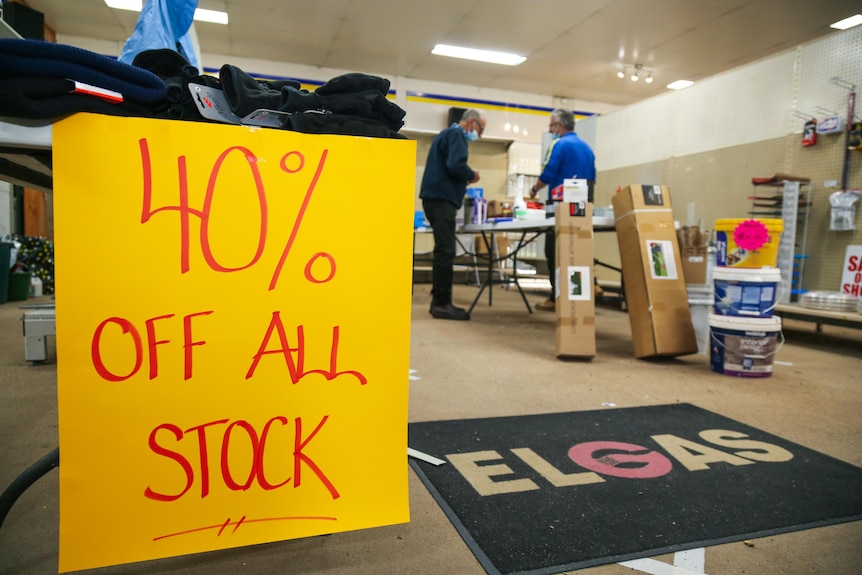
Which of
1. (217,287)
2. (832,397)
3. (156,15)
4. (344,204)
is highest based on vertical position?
(156,15)

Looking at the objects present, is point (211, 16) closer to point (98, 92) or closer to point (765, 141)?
point (765, 141)

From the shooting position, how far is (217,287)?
775 mm

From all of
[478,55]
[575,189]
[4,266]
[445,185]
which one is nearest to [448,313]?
[445,185]

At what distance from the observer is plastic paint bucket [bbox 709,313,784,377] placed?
2.38 m

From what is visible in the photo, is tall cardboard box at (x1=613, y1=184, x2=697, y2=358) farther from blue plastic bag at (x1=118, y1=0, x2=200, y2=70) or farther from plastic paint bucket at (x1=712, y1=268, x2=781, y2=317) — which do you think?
blue plastic bag at (x1=118, y1=0, x2=200, y2=70)

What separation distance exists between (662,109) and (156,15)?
18.2 ft

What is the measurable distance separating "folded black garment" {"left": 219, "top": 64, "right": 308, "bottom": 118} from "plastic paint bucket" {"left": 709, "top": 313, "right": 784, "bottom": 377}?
2.27 meters

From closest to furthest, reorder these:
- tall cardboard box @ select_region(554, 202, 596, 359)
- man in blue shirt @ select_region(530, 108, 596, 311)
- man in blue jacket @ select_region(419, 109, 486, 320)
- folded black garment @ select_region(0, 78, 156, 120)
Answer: folded black garment @ select_region(0, 78, 156, 120)
tall cardboard box @ select_region(554, 202, 596, 359)
man in blue jacket @ select_region(419, 109, 486, 320)
man in blue shirt @ select_region(530, 108, 596, 311)

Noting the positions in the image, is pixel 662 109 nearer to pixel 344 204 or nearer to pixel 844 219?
pixel 844 219

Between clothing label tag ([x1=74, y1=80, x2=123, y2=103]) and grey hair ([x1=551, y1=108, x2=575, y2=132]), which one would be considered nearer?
clothing label tag ([x1=74, y1=80, x2=123, y2=103])

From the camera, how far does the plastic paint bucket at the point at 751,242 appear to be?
7.82ft

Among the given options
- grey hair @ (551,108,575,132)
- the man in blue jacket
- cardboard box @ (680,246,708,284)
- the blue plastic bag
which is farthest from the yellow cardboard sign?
grey hair @ (551,108,575,132)

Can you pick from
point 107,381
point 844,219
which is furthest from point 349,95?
point 844,219

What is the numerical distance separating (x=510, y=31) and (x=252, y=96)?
616 centimetres
